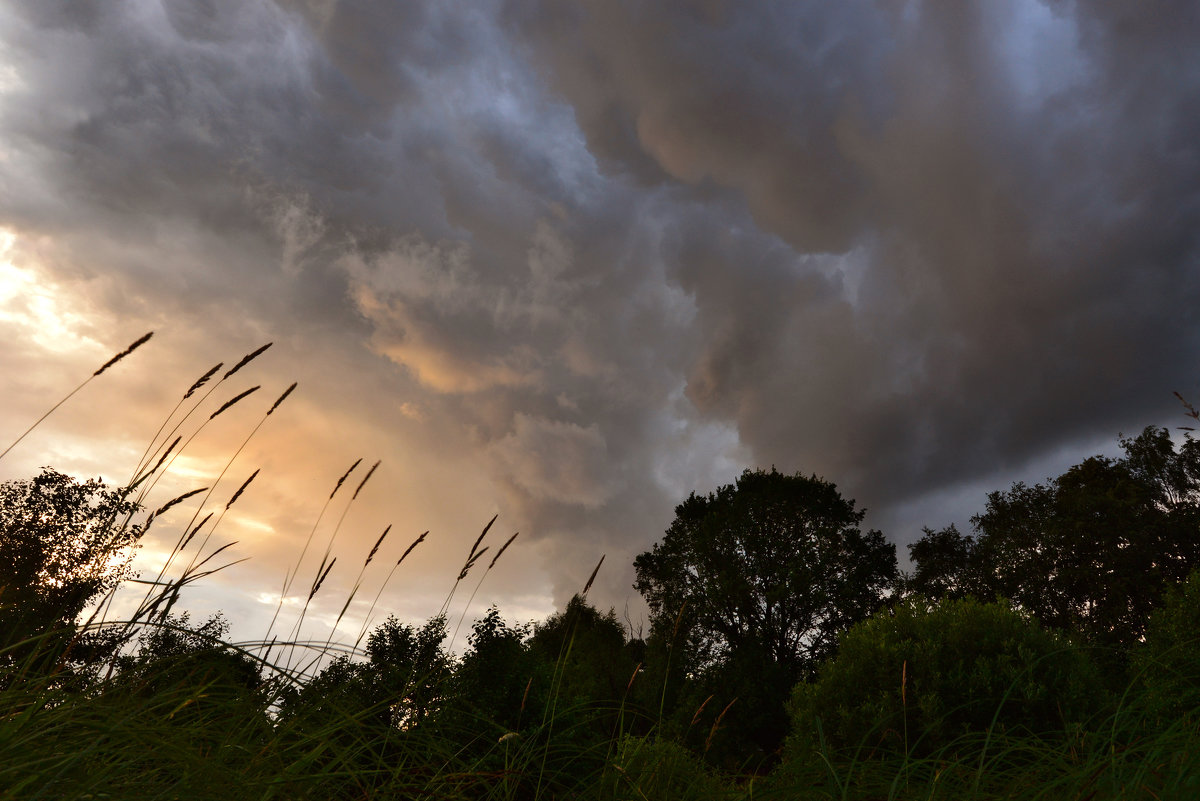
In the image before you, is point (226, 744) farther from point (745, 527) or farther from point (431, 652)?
point (745, 527)

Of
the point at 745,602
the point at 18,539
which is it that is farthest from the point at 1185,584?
the point at 18,539

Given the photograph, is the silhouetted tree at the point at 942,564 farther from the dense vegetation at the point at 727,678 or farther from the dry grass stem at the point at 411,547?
the dry grass stem at the point at 411,547

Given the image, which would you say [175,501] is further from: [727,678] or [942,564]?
[942,564]

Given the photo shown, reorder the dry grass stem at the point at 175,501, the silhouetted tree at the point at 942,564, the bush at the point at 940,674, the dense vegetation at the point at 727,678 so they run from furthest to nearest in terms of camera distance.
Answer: the silhouetted tree at the point at 942,564 < the bush at the point at 940,674 < the dry grass stem at the point at 175,501 < the dense vegetation at the point at 727,678

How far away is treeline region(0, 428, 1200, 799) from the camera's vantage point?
2633mm

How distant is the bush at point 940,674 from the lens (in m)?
12.2

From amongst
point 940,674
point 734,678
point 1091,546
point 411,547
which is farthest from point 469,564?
point 1091,546

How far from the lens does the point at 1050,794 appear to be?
Answer: 281cm

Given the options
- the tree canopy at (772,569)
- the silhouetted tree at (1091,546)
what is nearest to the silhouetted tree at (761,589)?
the tree canopy at (772,569)

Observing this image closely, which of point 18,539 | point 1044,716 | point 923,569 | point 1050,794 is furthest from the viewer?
point 923,569

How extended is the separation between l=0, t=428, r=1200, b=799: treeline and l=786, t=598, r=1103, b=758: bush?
6 centimetres

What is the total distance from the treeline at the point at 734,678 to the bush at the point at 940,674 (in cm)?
6

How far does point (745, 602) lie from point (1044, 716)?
13.2 meters

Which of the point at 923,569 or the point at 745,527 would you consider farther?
the point at 923,569
